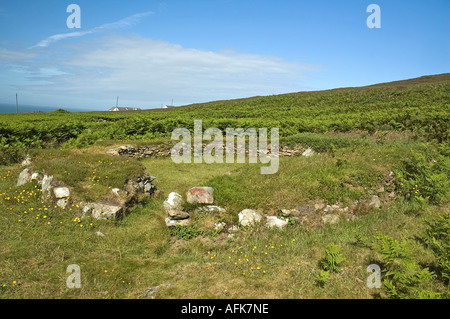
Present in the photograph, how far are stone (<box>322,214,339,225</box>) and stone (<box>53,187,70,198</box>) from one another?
7493mm

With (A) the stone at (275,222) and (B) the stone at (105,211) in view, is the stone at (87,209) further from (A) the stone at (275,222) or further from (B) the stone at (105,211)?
(A) the stone at (275,222)

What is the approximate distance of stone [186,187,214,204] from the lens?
7.67 meters

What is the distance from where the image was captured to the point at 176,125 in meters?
20.0

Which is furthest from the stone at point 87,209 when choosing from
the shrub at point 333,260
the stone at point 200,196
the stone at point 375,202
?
the stone at point 375,202

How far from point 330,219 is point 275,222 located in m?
1.66

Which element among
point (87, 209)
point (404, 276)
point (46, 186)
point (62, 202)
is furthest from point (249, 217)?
point (46, 186)

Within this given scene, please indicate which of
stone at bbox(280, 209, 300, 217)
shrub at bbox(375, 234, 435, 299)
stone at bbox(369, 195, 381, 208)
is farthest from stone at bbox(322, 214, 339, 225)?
shrub at bbox(375, 234, 435, 299)

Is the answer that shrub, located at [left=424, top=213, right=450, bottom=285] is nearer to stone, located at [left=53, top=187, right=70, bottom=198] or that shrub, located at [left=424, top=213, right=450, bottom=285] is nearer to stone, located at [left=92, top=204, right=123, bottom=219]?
stone, located at [left=92, top=204, right=123, bottom=219]

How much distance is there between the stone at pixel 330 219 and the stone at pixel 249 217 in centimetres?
185

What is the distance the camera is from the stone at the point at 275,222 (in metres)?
6.99

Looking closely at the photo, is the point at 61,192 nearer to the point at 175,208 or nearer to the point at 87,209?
the point at 87,209

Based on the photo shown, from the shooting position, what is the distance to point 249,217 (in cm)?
708
